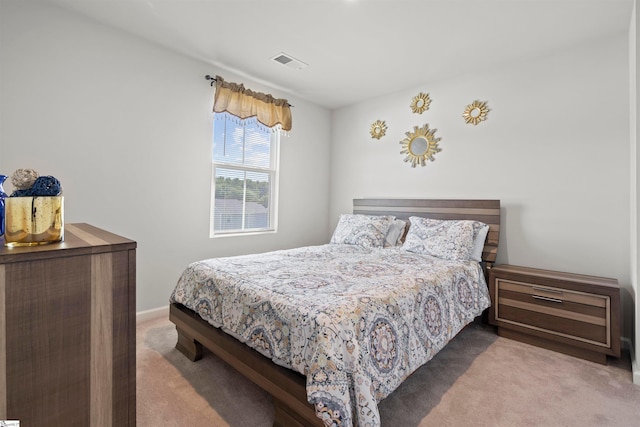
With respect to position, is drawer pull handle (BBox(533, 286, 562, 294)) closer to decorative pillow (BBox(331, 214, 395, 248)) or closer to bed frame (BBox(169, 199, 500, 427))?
bed frame (BBox(169, 199, 500, 427))

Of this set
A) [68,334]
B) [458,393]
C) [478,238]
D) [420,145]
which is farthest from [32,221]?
[420,145]

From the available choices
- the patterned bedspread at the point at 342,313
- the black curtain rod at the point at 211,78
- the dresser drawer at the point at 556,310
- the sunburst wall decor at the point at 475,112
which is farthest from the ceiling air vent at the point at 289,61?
the dresser drawer at the point at 556,310

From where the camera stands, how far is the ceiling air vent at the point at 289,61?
296 centimetres

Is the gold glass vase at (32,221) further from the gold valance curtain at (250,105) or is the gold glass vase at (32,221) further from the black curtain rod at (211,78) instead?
the black curtain rod at (211,78)

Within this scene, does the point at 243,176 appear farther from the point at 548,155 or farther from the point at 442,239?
the point at 548,155

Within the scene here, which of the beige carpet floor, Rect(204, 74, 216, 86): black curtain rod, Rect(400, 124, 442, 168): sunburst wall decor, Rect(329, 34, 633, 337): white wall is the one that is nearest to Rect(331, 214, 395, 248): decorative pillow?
Rect(329, 34, 633, 337): white wall

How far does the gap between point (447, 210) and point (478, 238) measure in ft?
1.69

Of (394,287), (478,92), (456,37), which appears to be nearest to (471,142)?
(478,92)

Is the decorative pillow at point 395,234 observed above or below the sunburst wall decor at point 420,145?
below

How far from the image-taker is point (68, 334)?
28.1 inches

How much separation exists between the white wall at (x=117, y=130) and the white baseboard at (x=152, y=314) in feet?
0.24

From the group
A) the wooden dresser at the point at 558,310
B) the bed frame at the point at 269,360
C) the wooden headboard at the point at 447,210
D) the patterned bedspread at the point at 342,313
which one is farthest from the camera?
the wooden headboard at the point at 447,210

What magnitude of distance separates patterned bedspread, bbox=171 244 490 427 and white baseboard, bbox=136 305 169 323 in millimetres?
872

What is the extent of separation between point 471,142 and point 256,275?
2739mm
